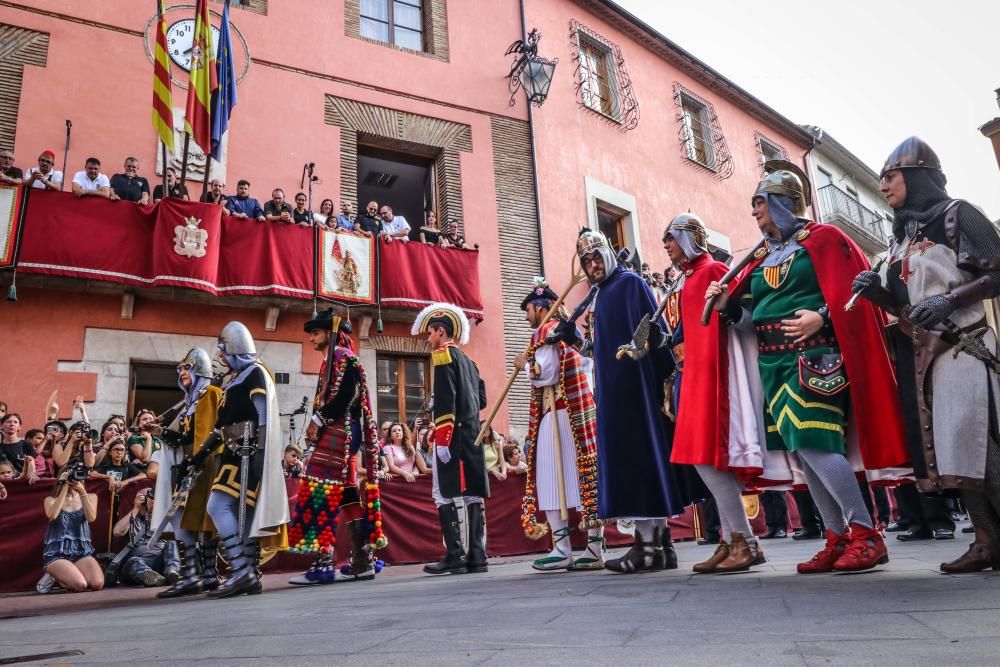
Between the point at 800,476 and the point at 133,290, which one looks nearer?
the point at 800,476

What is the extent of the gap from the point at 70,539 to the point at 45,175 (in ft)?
16.5

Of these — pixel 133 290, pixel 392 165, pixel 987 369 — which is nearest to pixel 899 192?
pixel 987 369

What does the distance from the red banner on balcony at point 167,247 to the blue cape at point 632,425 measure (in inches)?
271

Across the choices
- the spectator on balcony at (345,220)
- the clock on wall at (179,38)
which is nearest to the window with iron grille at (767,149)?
the spectator on balcony at (345,220)

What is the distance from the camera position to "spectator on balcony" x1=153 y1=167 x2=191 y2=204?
10.5 metres

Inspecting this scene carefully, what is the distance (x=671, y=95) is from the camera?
60.8ft

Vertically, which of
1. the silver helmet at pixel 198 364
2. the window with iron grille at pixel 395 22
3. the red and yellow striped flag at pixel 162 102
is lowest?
the silver helmet at pixel 198 364

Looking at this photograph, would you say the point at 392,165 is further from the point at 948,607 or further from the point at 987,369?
the point at 948,607

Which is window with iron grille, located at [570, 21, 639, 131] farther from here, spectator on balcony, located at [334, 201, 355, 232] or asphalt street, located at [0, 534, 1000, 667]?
asphalt street, located at [0, 534, 1000, 667]

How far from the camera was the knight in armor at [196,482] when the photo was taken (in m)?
5.43

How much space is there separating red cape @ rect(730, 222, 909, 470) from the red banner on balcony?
8.37 metres

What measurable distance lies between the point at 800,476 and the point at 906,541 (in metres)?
3.36

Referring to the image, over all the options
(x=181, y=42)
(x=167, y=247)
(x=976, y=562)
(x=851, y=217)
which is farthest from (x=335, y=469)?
(x=851, y=217)

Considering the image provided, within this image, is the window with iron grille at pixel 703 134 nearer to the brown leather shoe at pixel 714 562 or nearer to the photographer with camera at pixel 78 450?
the photographer with camera at pixel 78 450
